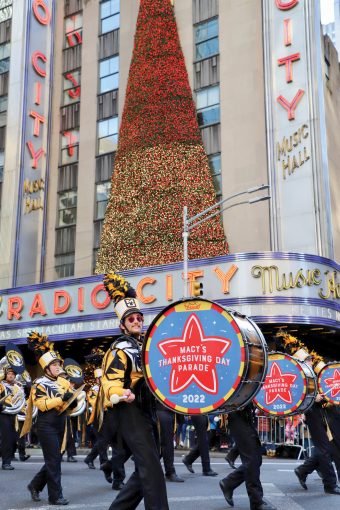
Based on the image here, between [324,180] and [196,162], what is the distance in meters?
5.77

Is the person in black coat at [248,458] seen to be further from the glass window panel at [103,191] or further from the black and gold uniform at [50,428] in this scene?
the glass window panel at [103,191]

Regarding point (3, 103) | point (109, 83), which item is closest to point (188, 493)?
point (109, 83)

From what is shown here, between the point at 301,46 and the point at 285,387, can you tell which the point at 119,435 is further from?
the point at 301,46

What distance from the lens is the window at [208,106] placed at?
101 ft

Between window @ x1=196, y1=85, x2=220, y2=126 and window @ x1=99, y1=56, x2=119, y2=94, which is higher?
window @ x1=99, y1=56, x2=119, y2=94

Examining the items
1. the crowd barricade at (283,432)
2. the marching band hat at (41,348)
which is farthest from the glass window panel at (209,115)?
the marching band hat at (41,348)

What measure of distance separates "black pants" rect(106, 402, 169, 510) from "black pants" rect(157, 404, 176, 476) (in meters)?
5.58

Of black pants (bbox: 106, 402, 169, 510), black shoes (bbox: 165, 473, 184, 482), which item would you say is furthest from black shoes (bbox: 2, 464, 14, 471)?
black pants (bbox: 106, 402, 169, 510)

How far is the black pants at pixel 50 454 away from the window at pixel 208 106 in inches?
910

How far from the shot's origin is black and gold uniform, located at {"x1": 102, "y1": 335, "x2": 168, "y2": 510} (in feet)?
18.0

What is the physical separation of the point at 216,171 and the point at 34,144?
10284 mm

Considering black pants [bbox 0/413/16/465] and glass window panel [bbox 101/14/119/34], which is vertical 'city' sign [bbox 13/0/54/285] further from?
black pants [bbox 0/413/16/465]

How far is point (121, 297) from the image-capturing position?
6.51m

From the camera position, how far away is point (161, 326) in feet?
18.4
